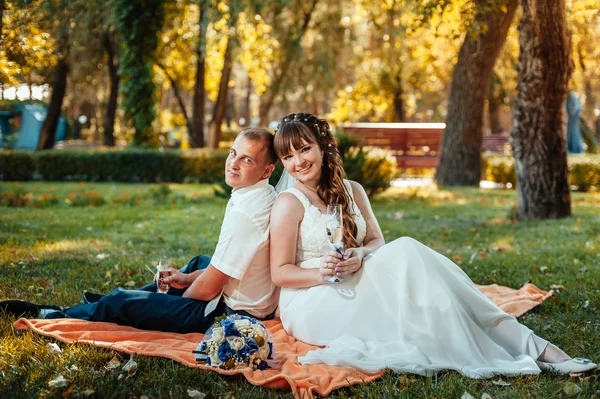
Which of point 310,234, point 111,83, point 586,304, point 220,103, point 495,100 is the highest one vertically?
point 111,83

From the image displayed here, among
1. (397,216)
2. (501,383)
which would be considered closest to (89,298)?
(501,383)

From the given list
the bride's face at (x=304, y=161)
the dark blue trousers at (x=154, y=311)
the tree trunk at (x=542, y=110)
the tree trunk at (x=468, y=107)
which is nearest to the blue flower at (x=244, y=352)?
the dark blue trousers at (x=154, y=311)

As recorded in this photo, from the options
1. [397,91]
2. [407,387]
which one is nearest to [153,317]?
[407,387]

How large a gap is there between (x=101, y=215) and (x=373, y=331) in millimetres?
7899

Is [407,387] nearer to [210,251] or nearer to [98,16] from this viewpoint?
[210,251]

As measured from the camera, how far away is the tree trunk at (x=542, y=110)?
367 inches

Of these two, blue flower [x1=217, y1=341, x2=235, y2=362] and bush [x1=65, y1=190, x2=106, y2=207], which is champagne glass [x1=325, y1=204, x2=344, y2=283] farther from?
bush [x1=65, y1=190, x2=106, y2=207]

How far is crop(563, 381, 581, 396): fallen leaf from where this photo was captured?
3533 mm

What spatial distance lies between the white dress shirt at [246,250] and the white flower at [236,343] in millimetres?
579

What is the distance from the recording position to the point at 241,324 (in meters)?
3.82

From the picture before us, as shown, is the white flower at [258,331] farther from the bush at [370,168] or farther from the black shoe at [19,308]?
the bush at [370,168]

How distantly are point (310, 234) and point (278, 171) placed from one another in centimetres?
503

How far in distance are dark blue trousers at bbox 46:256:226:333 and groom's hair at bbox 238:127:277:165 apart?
1029 millimetres

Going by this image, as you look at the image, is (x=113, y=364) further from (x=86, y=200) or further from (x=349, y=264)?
(x=86, y=200)
